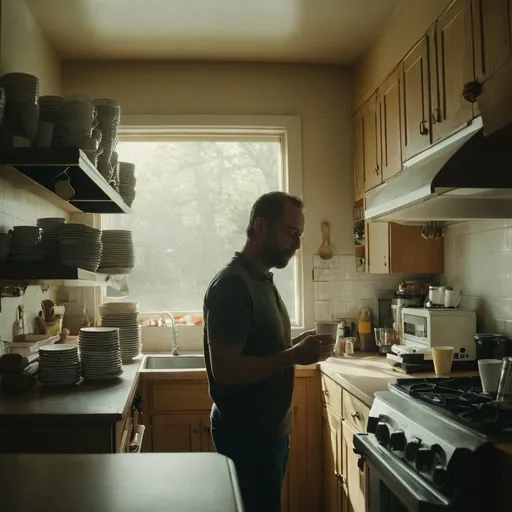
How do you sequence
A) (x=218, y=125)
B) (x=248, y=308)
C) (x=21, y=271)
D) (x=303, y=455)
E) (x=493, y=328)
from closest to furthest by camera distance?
1. (x=248, y=308)
2. (x=21, y=271)
3. (x=493, y=328)
4. (x=303, y=455)
5. (x=218, y=125)

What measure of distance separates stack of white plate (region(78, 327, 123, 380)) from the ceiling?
5.57 ft

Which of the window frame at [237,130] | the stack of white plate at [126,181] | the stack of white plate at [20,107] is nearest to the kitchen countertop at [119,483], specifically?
the stack of white plate at [20,107]

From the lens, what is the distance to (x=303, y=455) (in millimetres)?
3363

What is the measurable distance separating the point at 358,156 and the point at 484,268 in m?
1.19

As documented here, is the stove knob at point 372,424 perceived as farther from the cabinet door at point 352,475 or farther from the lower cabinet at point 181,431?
the lower cabinet at point 181,431

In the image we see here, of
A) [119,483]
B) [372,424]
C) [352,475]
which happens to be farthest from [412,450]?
[352,475]

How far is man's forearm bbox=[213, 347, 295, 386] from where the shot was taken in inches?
76.3

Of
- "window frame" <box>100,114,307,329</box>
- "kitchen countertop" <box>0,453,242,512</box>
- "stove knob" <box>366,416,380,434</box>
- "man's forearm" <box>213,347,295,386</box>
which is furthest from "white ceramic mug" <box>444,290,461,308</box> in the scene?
"kitchen countertop" <box>0,453,242,512</box>

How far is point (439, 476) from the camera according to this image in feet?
5.21

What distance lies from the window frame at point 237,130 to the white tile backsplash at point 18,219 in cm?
78

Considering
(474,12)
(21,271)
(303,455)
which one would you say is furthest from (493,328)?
(21,271)

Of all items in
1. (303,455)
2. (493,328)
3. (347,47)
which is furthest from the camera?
(347,47)

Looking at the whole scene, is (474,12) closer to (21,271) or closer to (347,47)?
(347,47)

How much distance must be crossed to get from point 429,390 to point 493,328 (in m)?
0.98
